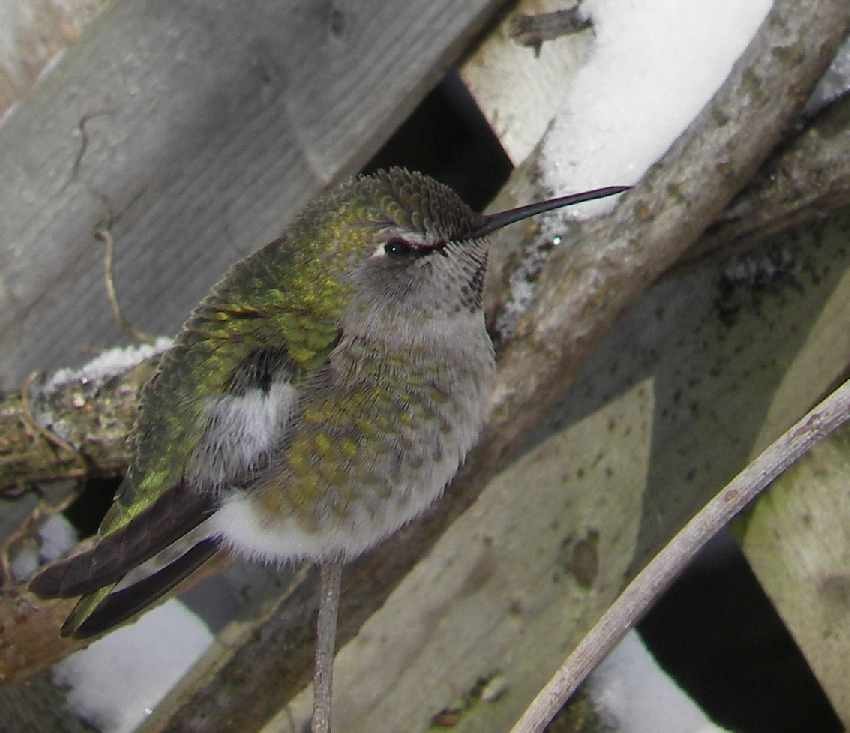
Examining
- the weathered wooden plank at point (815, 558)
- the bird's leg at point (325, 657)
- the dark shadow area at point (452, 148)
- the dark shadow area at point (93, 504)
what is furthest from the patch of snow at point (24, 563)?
the dark shadow area at point (452, 148)

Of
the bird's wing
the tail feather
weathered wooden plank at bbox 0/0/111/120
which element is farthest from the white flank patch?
weathered wooden plank at bbox 0/0/111/120

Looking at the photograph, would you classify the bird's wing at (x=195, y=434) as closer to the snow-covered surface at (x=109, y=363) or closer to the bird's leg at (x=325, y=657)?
the snow-covered surface at (x=109, y=363)

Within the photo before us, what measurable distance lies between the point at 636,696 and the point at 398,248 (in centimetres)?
73

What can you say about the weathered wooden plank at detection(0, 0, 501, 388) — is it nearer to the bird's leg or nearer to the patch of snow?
the patch of snow

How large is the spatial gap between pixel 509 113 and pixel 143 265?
1.79ft

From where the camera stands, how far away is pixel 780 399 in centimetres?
202

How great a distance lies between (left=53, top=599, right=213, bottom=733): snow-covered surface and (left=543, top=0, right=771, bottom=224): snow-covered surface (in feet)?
2.50

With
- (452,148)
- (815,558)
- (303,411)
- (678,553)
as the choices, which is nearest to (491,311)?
(303,411)

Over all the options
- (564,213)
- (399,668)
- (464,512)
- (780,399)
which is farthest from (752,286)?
(399,668)

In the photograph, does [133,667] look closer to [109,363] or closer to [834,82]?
[109,363]

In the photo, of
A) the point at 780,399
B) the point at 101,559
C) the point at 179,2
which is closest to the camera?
the point at 101,559

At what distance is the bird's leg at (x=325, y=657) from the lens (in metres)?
1.52

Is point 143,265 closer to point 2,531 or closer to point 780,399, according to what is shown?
point 2,531

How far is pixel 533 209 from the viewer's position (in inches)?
71.9
